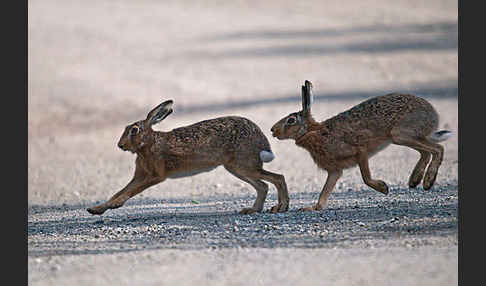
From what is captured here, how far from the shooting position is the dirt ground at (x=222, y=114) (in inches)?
267

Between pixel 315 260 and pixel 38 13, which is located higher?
pixel 38 13

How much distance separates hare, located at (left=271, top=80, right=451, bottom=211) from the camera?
9125mm

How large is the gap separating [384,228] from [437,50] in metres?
16.0

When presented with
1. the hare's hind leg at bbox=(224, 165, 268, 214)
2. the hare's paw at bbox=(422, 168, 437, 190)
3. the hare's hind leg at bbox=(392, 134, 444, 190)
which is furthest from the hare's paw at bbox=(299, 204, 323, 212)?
the hare's paw at bbox=(422, 168, 437, 190)

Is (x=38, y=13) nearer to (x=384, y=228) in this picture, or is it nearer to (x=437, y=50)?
(x=437, y=50)

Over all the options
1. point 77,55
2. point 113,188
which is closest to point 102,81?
point 77,55

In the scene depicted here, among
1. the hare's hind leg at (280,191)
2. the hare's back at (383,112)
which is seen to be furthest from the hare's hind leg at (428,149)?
the hare's hind leg at (280,191)

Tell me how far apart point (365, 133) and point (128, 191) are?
2.61 m

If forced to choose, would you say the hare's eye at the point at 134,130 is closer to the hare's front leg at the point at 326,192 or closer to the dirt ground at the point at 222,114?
the dirt ground at the point at 222,114

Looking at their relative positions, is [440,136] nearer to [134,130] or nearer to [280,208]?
[280,208]

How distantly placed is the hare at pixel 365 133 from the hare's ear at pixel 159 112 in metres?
1.22

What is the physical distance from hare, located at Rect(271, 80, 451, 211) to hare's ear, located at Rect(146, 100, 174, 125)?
1.22 meters

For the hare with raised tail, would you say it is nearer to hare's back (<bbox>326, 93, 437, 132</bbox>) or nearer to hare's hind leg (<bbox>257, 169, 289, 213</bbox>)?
hare's hind leg (<bbox>257, 169, 289, 213</bbox>)

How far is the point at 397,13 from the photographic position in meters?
29.1
